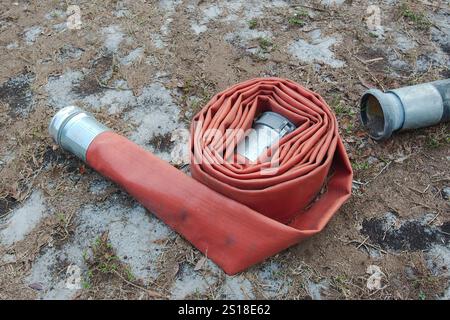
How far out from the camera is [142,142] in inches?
101

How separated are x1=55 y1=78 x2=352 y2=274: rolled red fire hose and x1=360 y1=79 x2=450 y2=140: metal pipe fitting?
38 cm

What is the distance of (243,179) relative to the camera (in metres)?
1.92

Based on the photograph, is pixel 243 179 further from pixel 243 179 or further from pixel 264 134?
pixel 264 134

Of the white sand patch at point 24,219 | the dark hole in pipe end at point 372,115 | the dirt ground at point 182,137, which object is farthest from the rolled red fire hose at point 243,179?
the dark hole in pipe end at point 372,115

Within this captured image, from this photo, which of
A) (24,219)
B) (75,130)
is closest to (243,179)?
(75,130)

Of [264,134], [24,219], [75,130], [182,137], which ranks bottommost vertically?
[24,219]

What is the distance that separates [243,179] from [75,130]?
37.2 inches

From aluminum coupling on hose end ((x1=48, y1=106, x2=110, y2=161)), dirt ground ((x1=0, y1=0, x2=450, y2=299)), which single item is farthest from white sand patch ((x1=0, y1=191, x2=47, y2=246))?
aluminum coupling on hose end ((x1=48, y1=106, x2=110, y2=161))

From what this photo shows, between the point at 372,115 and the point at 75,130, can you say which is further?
the point at 372,115

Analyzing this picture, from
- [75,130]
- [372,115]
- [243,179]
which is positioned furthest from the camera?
[372,115]
